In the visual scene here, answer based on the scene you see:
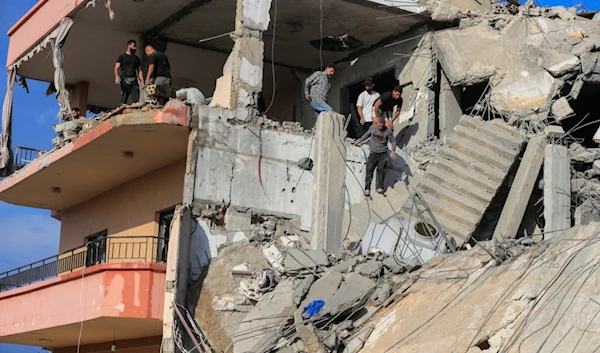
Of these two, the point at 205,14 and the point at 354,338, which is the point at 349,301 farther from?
the point at 205,14

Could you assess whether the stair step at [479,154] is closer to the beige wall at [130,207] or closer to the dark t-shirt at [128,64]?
the beige wall at [130,207]

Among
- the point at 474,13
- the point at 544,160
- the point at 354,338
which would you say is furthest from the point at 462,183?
the point at 354,338

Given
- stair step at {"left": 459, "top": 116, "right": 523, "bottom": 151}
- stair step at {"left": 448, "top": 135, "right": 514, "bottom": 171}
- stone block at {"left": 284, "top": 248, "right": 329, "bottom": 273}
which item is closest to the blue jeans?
stair step at {"left": 448, "top": 135, "right": 514, "bottom": 171}

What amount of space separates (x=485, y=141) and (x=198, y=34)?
23.3ft

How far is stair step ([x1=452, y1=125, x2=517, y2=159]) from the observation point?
18.4 meters

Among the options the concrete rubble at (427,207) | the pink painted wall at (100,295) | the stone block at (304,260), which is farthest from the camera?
the pink painted wall at (100,295)

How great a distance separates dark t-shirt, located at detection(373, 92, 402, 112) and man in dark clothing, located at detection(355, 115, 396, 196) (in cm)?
222

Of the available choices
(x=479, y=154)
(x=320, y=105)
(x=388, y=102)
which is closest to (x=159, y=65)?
(x=320, y=105)

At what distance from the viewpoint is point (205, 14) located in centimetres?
2083

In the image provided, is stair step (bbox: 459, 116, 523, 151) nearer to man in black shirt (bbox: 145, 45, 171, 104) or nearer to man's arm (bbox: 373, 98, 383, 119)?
man's arm (bbox: 373, 98, 383, 119)

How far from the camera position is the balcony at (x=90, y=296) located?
55.7 ft

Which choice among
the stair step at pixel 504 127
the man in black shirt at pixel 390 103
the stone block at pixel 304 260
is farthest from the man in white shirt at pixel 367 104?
the stone block at pixel 304 260

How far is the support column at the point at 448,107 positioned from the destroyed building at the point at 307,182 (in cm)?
4

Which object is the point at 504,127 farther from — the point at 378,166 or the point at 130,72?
the point at 130,72
